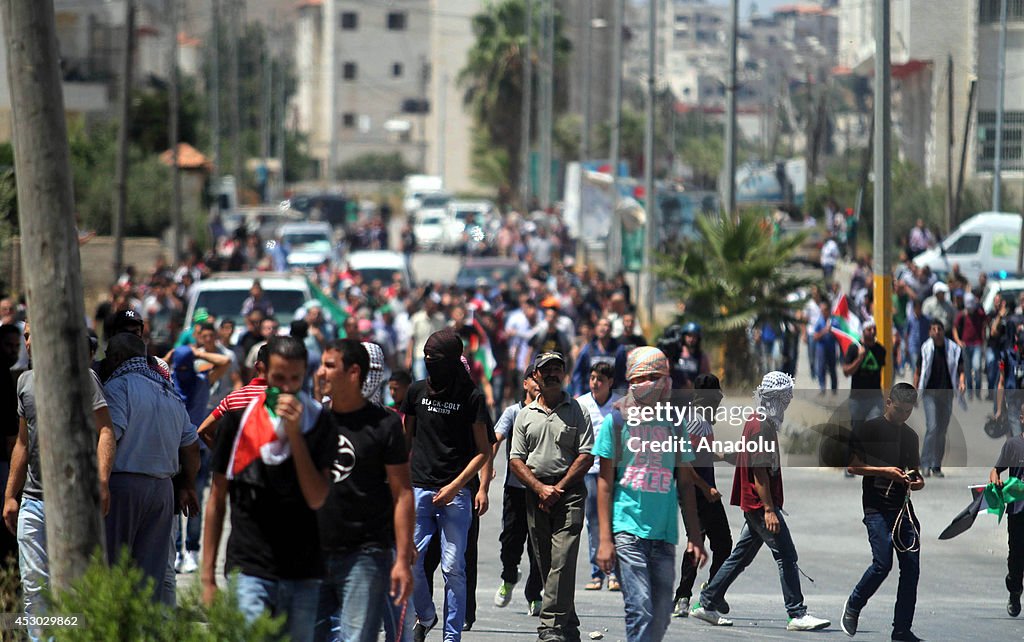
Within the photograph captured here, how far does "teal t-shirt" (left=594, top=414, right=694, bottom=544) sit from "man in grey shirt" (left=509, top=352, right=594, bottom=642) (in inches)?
32.4

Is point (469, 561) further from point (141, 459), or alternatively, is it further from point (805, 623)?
point (141, 459)

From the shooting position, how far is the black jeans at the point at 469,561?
904 cm

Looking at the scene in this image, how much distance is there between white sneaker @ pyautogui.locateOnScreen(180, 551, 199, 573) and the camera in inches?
470

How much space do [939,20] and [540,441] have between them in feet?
62.0

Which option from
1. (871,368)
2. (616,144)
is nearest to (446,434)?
(871,368)

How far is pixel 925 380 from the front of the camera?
1647 centimetres

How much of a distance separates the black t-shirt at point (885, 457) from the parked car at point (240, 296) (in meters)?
15.0

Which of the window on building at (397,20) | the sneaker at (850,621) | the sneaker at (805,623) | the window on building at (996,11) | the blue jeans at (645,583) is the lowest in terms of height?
the sneaker at (805,623)

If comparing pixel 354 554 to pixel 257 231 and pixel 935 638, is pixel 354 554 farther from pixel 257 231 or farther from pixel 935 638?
pixel 257 231

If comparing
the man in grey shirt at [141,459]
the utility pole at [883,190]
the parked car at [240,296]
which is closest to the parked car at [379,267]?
the parked car at [240,296]

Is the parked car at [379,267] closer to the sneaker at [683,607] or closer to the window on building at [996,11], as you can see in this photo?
the window on building at [996,11]

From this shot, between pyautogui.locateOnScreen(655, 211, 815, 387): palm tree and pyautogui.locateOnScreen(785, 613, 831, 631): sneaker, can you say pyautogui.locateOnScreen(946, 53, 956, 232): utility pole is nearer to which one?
pyautogui.locateOnScreen(655, 211, 815, 387): palm tree

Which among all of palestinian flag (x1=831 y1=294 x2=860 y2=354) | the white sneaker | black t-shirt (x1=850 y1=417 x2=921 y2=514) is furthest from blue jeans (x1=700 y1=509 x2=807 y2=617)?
palestinian flag (x1=831 y1=294 x2=860 y2=354)

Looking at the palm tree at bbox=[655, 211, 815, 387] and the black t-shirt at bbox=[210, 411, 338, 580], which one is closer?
the black t-shirt at bbox=[210, 411, 338, 580]
